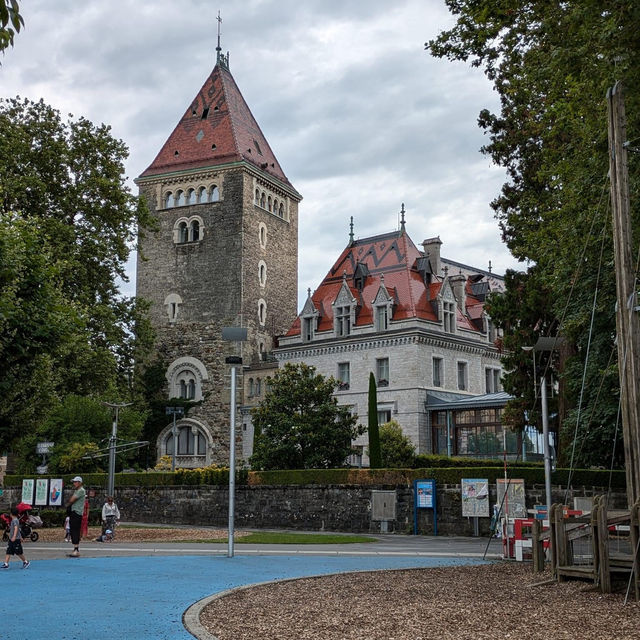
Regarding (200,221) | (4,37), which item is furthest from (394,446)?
(4,37)

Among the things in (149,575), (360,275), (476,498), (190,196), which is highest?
(190,196)

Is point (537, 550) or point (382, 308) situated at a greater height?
point (382, 308)

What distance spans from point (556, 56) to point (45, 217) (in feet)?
92.2

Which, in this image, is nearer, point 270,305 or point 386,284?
point 386,284

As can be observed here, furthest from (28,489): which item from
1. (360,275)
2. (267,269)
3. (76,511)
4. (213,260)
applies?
(267,269)

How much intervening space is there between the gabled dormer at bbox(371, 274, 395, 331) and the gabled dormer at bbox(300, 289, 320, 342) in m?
5.20

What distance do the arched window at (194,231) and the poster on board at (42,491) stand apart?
28.1 meters

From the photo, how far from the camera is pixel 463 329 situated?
190ft

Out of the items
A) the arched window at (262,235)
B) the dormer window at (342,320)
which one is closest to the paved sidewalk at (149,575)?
the dormer window at (342,320)

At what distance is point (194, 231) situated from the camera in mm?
65875

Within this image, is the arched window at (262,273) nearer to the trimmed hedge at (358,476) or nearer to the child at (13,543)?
the trimmed hedge at (358,476)

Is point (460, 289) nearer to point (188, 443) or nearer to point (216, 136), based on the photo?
point (188, 443)

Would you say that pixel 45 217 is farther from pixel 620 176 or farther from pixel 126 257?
pixel 620 176

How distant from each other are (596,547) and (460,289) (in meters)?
48.0
